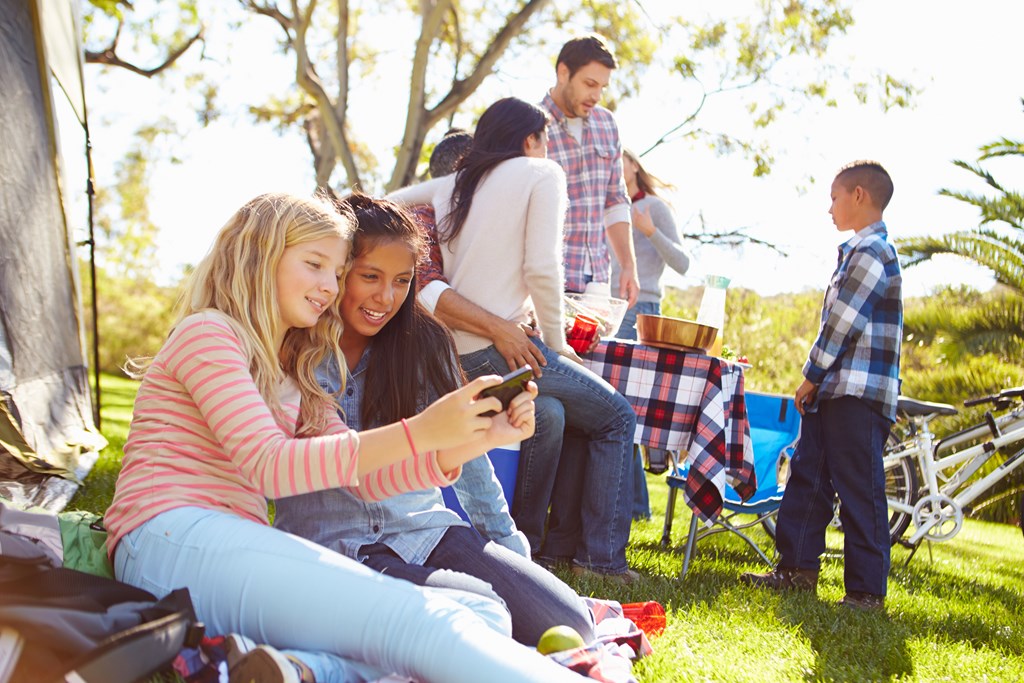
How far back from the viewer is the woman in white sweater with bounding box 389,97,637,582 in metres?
3.33

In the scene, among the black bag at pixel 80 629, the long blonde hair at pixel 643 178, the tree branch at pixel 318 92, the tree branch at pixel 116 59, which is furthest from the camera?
the tree branch at pixel 116 59

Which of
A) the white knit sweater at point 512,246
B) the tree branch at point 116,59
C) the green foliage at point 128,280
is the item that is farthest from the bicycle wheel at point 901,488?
the green foliage at point 128,280

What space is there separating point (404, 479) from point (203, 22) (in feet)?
42.2

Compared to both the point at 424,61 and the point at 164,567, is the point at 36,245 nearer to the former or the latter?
the point at 164,567

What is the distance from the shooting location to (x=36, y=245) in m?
4.52

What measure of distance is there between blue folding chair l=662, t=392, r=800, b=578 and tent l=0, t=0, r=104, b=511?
9.37 ft

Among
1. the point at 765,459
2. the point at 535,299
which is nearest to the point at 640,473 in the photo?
the point at 765,459

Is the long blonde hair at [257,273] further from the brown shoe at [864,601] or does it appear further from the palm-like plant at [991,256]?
the palm-like plant at [991,256]

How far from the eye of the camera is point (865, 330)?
3.81 metres

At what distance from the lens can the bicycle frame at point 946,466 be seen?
5.42m

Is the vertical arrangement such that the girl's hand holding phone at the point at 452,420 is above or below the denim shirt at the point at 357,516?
above

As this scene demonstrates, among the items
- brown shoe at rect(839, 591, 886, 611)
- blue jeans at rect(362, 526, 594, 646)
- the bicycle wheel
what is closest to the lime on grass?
blue jeans at rect(362, 526, 594, 646)

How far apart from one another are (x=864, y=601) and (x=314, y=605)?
8.79 ft

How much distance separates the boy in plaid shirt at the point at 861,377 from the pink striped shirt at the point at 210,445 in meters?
2.45
